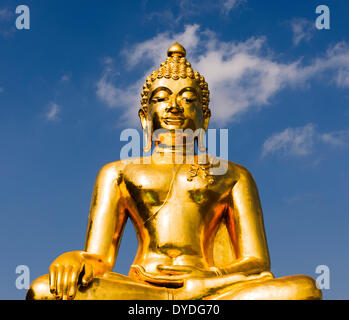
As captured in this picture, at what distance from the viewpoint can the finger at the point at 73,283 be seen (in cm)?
502

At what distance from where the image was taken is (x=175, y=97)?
6.62m

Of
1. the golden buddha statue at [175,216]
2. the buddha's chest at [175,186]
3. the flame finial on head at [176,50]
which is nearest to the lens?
the golden buddha statue at [175,216]

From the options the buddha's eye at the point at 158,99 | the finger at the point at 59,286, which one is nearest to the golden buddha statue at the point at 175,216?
the buddha's eye at the point at 158,99

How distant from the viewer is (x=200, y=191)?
245 inches

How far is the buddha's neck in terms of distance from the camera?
6609 mm

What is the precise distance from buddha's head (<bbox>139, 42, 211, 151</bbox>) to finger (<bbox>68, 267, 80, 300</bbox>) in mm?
2061

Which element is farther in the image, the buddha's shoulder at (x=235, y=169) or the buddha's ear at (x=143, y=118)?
the buddha's ear at (x=143, y=118)

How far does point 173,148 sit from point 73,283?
2110 mm

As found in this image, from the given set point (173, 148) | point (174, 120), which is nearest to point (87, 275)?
point (173, 148)

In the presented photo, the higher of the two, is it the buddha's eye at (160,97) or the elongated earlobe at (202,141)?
the buddha's eye at (160,97)

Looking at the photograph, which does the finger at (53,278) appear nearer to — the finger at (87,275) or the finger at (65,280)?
the finger at (65,280)
